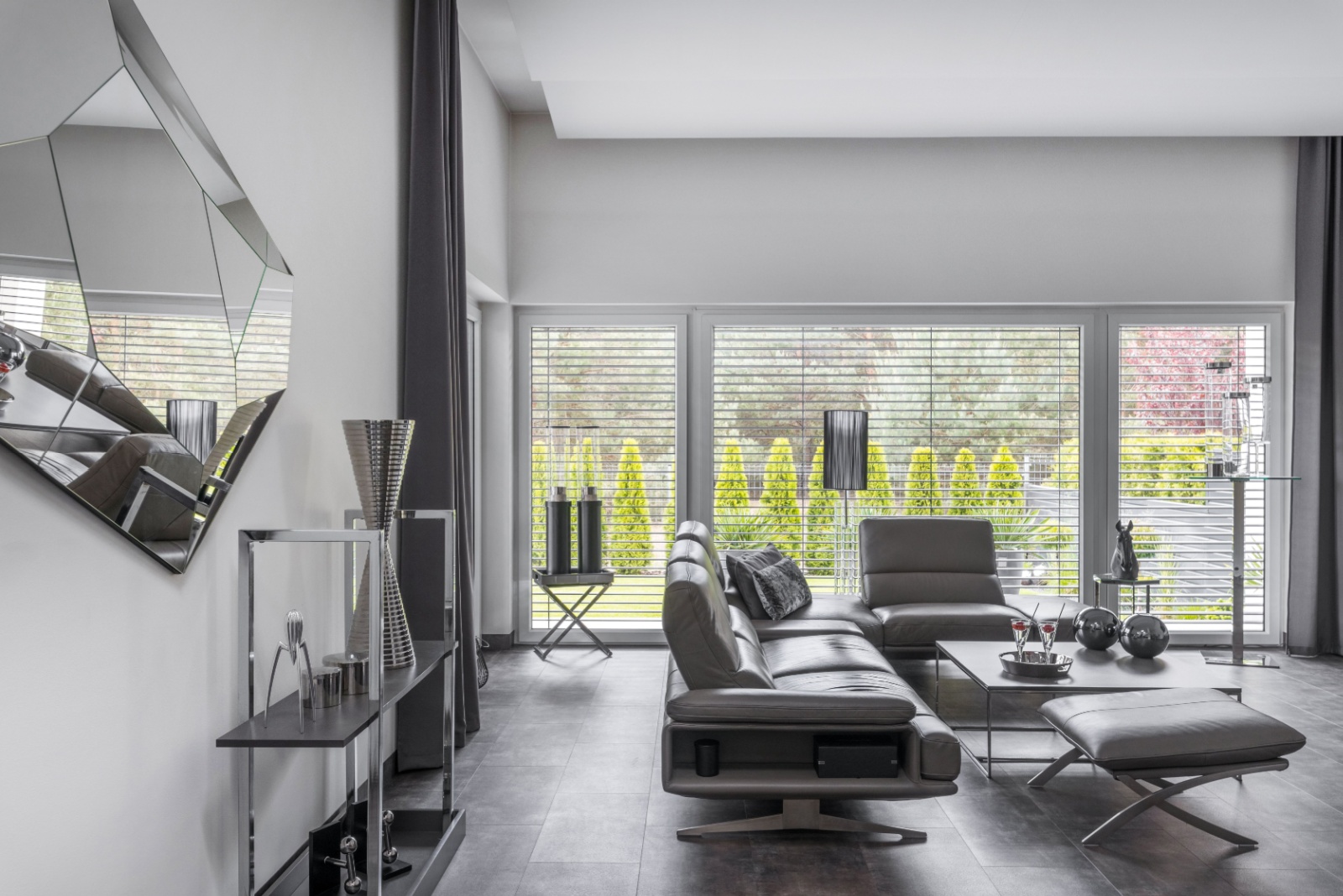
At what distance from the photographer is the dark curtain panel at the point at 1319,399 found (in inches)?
219

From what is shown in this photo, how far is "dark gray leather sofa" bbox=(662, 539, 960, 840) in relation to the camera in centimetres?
281

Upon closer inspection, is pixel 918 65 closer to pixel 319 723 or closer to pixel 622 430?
pixel 622 430

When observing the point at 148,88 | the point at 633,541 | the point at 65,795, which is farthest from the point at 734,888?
the point at 633,541

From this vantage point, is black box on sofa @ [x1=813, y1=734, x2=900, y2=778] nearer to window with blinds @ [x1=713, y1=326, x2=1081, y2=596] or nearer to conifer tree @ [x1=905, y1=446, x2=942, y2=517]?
window with blinds @ [x1=713, y1=326, x2=1081, y2=596]

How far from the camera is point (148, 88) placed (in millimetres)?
1893

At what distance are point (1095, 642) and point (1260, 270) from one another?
10.4 feet

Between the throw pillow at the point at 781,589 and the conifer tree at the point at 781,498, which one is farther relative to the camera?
the conifer tree at the point at 781,498

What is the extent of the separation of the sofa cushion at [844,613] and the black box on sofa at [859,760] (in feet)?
5.70

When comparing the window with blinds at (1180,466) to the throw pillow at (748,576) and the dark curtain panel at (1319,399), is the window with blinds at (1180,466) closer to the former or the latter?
the dark curtain panel at (1319,399)

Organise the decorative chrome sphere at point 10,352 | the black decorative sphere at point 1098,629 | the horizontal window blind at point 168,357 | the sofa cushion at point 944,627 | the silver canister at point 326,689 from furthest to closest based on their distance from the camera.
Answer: the sofa cushion at point 944,627 < the black decorative sphere at point 1098,629 < the silver canister at point 326,689 < the horizontal window blind at point 168,357 < the decorative chrome sphere at point 10,352

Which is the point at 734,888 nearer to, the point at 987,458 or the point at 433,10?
the point at 433,10

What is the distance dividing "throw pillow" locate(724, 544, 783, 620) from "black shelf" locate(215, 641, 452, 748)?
2.45 metres

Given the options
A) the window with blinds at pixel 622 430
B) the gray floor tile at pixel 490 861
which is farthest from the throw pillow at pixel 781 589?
the gray floor tile at pixel 490 861

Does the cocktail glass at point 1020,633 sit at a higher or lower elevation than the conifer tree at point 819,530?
lower
